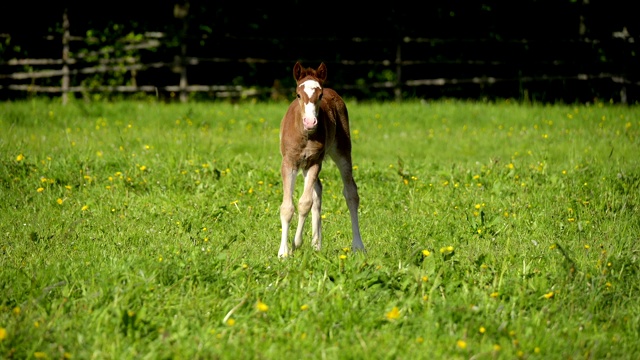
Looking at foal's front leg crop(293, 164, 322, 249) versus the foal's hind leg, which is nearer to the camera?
foal's front leg crop(293, 164, 322, 249)

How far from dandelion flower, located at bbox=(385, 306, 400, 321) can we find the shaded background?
14.0 m

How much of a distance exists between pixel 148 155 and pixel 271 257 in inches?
166

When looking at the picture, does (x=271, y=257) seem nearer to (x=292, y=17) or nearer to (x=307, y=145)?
(x=307, y=145)

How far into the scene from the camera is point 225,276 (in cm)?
496

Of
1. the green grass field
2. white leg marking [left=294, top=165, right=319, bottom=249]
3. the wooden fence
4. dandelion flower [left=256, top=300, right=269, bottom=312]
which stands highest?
the wooden fence

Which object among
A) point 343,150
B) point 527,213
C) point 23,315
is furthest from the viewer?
point 527,213

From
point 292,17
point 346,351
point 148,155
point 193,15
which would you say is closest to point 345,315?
point 346,351

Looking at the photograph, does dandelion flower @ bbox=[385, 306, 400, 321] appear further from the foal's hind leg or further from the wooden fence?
the wooden fence

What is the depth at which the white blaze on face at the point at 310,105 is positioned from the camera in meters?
5.62

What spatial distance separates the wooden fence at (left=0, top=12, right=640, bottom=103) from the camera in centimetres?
1664

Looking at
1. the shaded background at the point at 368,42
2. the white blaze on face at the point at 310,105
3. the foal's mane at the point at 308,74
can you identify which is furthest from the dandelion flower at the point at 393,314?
the shaded background at the point at 368,42

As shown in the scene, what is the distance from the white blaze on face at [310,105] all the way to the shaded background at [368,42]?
→ 12.2m

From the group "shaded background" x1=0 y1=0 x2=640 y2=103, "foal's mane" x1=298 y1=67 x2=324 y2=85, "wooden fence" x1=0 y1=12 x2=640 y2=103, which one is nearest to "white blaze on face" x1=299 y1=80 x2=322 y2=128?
"foal's mane" x1=298 y1=67 x2=324 y2=85

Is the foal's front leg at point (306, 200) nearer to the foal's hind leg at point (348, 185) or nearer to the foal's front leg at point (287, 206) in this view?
the foal's front leg at point (287, 206)
